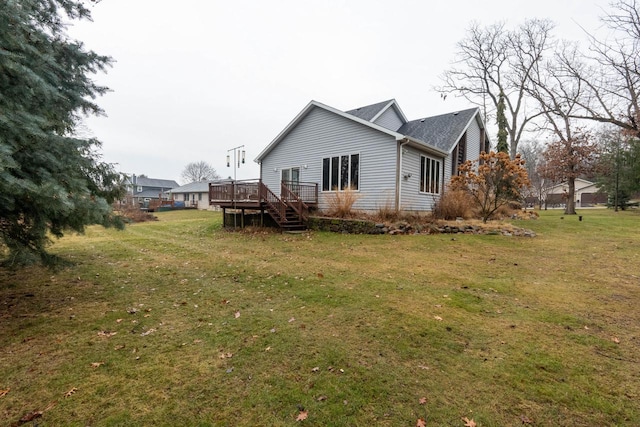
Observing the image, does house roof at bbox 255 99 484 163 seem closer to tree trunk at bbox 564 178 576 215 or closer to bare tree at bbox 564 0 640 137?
bare tree at bbox 564 0 640 137

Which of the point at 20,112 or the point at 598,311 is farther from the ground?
the point at 20,112

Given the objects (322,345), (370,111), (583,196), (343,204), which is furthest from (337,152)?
(583,196)

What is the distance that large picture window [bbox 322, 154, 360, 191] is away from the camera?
540 inches

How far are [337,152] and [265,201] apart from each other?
14.4ft

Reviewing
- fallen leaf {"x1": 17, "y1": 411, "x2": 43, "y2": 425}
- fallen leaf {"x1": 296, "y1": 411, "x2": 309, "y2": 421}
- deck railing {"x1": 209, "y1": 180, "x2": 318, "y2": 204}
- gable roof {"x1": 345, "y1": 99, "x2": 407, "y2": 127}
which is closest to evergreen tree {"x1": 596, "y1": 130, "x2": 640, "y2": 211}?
gable roof {"x1": 345, "y1": 99, "x2": 407, "y2": 127}

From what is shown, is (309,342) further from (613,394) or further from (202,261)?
(202,261)

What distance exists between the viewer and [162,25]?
11.6 meters

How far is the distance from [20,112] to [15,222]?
1.58 m

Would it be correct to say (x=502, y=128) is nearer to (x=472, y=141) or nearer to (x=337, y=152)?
(x=472, y=141)

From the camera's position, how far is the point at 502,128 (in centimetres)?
2275

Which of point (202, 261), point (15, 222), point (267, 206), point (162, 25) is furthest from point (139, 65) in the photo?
point (15, 222)

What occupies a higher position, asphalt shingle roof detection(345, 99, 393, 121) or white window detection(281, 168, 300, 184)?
asphalt shingle roof detection(345, 99, 393, 121)

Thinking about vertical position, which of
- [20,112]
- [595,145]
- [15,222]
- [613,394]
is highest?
[595,145]

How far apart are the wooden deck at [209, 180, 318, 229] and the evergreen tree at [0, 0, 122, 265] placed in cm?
781
